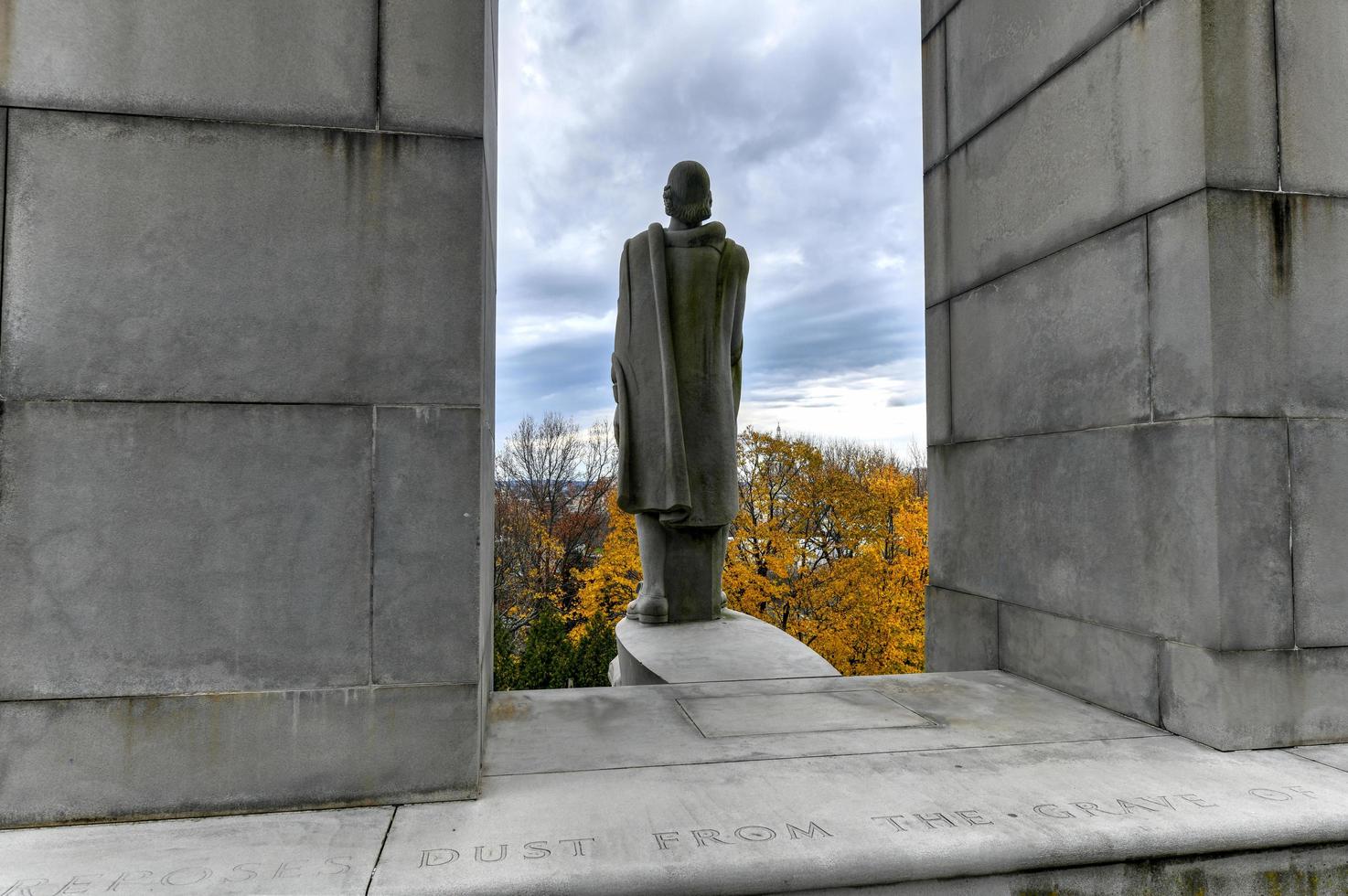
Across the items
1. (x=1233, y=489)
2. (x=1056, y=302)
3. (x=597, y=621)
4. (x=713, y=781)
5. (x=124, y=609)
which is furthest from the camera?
(x=597, y=621)

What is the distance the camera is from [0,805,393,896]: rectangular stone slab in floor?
2.38m

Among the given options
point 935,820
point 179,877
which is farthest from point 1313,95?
point 179,877

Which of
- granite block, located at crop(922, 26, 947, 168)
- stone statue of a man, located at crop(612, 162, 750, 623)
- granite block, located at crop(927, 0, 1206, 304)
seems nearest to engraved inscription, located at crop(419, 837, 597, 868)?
granite block, located at crop(927, 0, 1206, 304)

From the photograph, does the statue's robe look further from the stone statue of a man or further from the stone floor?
the stone floor

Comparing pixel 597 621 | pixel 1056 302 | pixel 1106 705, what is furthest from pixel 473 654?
pixel 597 621

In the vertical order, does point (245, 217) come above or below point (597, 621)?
above

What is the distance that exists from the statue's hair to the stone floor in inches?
195

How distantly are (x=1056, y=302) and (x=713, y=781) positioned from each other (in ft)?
11.2

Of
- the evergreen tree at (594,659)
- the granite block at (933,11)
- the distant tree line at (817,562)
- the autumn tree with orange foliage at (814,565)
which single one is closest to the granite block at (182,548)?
the granite block at (933,11)

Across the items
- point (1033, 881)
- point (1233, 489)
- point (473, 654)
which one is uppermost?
point (1233, 489)

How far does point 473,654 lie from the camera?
10.1 ft

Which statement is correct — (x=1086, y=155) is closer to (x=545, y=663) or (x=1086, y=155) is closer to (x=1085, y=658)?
(x=1085, y=658)

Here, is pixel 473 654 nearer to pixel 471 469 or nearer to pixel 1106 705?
pixel 471 469

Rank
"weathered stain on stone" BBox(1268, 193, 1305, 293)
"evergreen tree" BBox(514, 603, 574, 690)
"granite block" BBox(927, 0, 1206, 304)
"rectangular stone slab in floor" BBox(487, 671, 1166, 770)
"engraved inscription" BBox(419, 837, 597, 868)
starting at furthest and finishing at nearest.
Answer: "evergreen tree" BBox(514, 603, 574, 690) → "granite block" BBox(927, 0, 1206, 304) → "weathered stain on stone" BBox(1268, 193, 1305, 293) → "rectangular stone slab in floor" BBox(487, 671, 1166, 770) → "engraved inscription" BBox(419, 837, 597, 868)
